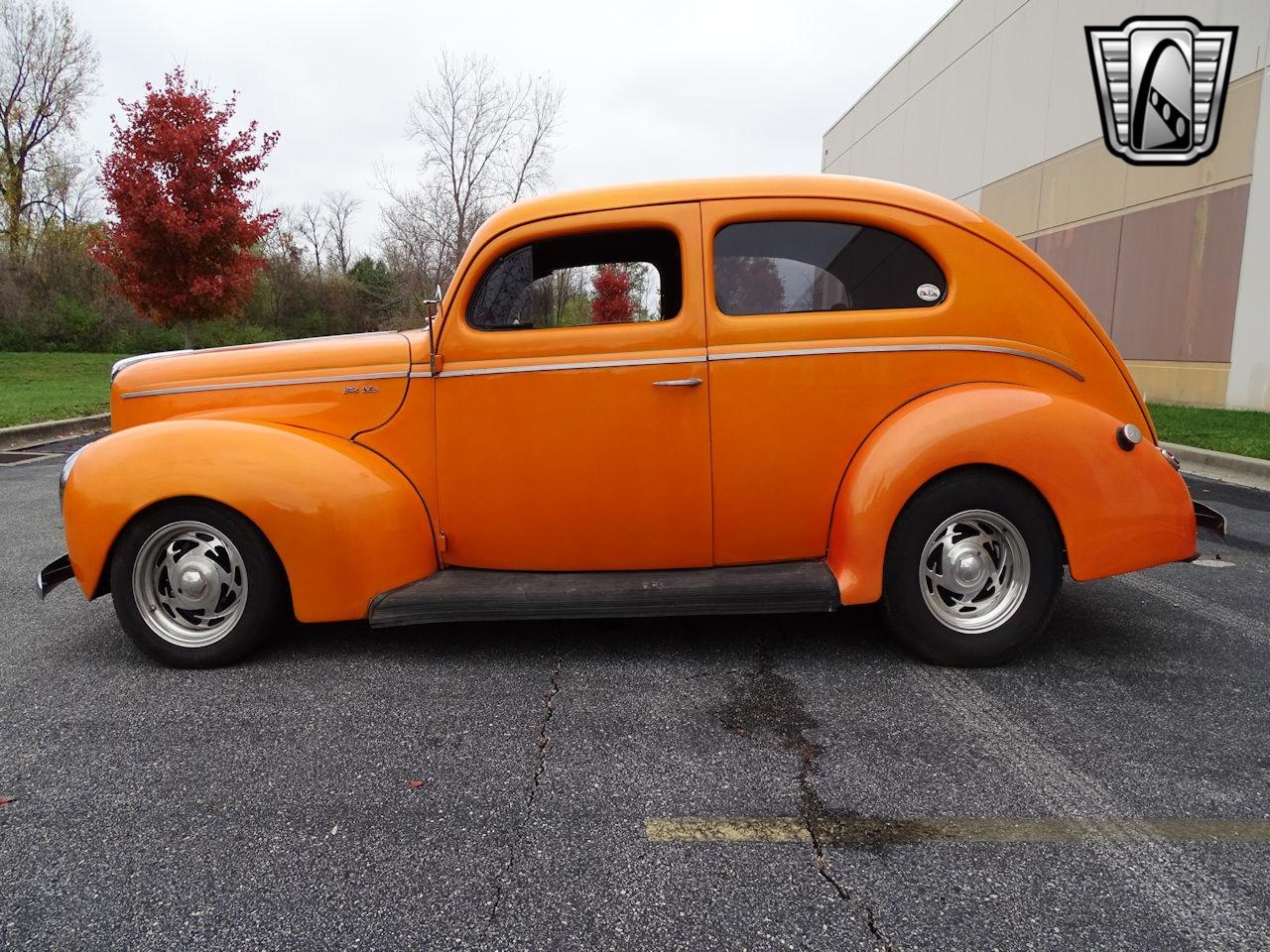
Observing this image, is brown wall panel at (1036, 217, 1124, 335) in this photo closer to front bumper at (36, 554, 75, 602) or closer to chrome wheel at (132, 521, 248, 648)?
chrome wheel at (132, 521, 248, 648)

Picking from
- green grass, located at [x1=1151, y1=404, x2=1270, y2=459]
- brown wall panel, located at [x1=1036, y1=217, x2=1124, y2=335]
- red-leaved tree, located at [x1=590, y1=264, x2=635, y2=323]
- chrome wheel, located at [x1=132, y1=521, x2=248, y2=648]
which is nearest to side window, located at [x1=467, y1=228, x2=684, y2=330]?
red-leaved tree, located at [x1=590, y1=264, x2=635, y2=323]

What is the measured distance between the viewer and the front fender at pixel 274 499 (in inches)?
120

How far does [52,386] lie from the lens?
625 inches

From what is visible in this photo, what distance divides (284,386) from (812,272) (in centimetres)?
233

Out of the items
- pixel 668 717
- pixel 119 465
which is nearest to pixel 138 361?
pixel 119 465

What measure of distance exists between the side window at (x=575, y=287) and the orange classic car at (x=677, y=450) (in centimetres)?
1

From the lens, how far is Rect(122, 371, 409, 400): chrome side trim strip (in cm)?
332

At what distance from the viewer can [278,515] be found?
3057 millimetres

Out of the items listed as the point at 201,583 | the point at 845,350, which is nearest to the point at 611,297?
the point at 845,350

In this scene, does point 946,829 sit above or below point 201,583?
below

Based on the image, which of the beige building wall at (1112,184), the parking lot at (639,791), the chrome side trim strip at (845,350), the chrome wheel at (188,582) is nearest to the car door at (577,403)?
the chrome side trim strip at (845,350)

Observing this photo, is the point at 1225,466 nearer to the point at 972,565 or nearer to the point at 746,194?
the point at 972,565

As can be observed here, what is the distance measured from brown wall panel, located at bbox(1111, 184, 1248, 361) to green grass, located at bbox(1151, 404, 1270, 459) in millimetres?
1167

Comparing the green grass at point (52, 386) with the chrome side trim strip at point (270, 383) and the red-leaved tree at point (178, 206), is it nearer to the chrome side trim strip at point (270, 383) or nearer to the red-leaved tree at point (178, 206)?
the red-leaved tree at point (178, 206)
